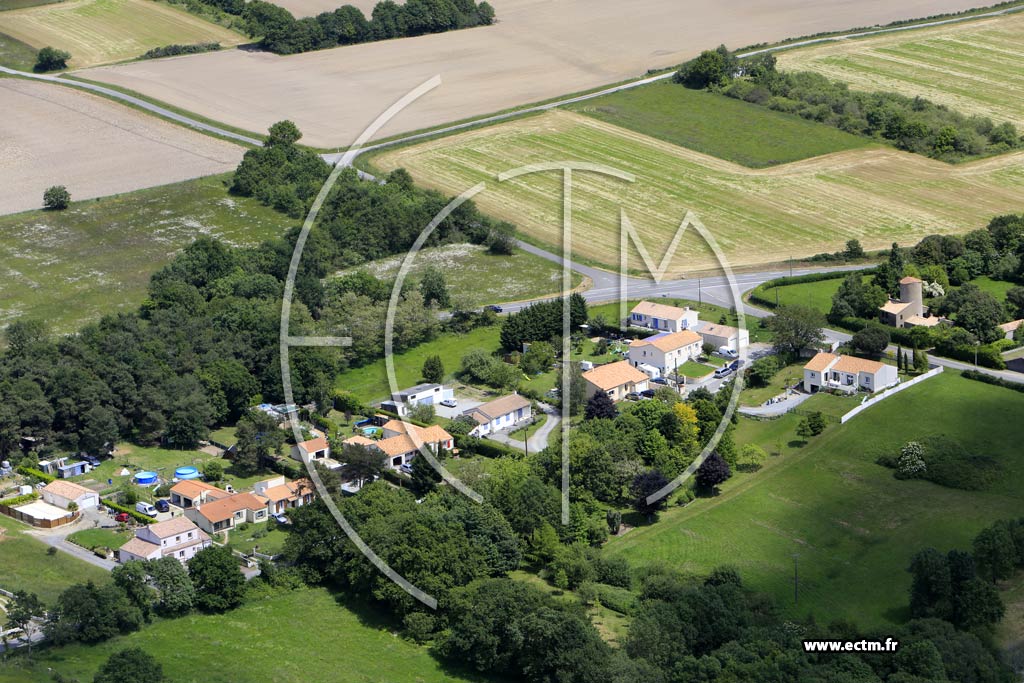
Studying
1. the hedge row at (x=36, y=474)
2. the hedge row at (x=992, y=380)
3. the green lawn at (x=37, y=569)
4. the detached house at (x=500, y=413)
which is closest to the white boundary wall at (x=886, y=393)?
the hedge row at (x=992, y=380)

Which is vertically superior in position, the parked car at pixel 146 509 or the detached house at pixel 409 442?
the detached house at pixel 409 442

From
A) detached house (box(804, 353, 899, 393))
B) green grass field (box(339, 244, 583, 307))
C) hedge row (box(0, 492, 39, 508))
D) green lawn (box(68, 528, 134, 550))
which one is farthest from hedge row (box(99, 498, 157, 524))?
detached house (box(804, 353, 899, 393))

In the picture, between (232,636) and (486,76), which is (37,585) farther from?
(486,76)

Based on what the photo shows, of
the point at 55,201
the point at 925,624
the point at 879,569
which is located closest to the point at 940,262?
the point at 879,569

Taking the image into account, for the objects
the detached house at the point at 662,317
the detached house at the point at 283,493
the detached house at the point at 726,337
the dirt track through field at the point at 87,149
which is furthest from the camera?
the dirt track through field at the point at 87,149

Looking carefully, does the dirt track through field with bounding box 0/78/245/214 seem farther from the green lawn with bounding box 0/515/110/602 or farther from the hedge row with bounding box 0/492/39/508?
the green lawn with bounding box 0/515/110/602

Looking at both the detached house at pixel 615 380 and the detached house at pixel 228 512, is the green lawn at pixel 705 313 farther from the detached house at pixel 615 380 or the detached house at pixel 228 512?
the detached house at pixel 228 512

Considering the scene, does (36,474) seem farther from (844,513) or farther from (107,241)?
(844,513)
